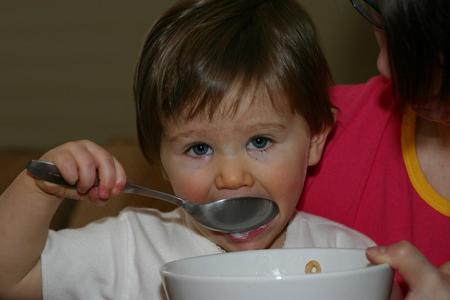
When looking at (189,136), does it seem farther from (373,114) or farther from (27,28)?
(27,28)

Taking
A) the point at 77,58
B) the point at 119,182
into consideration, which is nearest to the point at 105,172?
the point at 119,182

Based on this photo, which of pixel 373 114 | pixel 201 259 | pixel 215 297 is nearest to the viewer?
pixel 215 297

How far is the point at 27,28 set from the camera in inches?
88.7

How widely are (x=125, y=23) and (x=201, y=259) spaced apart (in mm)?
1532

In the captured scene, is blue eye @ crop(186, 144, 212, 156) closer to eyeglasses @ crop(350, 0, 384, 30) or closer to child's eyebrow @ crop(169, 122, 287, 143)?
child's eyebrow @ crop(169, 122, 287, 143)

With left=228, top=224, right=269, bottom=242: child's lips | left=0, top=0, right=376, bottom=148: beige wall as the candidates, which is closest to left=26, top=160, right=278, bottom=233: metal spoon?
left=228, top=224, right=269, bottom=242: child's lips

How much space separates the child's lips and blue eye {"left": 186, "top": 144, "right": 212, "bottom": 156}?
0.39 feet

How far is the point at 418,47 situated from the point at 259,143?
251 mm

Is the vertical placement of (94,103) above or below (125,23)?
below

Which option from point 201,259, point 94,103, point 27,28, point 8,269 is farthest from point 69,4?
point 201,259

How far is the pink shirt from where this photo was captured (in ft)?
3.71

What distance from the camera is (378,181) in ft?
3.87

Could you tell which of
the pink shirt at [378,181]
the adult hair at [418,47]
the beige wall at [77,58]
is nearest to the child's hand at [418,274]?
the adult hair at [418,47]

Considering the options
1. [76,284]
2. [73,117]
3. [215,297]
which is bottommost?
[73,117]
